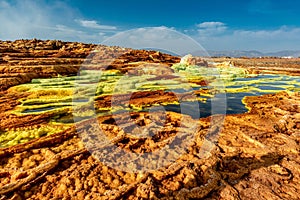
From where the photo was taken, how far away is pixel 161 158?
593cm

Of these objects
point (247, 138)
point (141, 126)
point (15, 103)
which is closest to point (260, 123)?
point (247, 138)

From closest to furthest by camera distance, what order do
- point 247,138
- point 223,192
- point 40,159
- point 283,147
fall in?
point 223,192, point 40,159, point 283,147, point 247,138

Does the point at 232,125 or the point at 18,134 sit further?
the point at 232,125

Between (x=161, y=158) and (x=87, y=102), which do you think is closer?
(x=161, y=158)

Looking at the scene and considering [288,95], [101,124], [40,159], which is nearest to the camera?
[40,159]

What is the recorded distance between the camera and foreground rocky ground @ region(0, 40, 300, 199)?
179 inches

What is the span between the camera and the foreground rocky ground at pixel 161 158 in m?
4.55

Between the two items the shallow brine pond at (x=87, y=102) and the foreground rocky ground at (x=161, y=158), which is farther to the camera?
the shallow brine pond at (x=87, y=102)

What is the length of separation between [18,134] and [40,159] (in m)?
2.15

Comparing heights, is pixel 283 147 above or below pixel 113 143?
below

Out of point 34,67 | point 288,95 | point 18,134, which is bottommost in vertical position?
point 288,95

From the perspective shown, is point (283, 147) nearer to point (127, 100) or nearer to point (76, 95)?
point (127, 100)

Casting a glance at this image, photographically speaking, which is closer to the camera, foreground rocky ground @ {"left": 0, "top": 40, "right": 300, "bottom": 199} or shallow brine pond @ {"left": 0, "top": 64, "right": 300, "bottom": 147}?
foreground rocky ground @ {"left": 0, "top": 40, "right": 300, "bottom": 199}

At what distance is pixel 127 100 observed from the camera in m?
12.0
